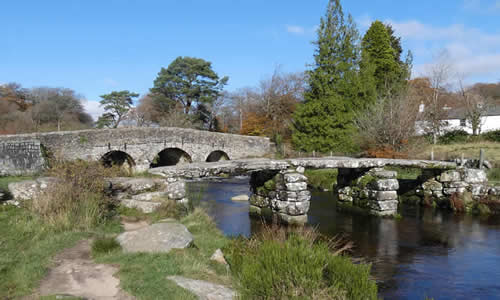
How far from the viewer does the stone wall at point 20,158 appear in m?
11.4

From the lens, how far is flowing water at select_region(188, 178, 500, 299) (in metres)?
6.85

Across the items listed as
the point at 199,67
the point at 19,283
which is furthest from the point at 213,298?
the point at 199,67

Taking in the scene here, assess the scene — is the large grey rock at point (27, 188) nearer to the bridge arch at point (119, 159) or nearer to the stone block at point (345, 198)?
the stone block at point (345, 198)

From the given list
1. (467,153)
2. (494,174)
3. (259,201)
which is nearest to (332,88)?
(467,153)

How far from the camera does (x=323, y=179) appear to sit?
19.8m

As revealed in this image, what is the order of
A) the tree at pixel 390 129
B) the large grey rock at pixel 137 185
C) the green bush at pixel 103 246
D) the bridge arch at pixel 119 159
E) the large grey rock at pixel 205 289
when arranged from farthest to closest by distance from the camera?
1. the bridge arch at pixel 119 159
2. the tree at pixel 390 129
3. the large grey rock at pixel 137 185
4. the green bush at pixel 103 246
5. the large grey rock at pixel 205 289

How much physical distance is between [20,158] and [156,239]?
8.55 meters

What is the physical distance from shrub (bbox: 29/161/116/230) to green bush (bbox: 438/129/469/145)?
30.3 meters

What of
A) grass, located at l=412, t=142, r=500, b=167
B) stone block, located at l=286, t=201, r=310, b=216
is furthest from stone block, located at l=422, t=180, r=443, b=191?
stone block, located at l=286, t=201, r=310, b=216

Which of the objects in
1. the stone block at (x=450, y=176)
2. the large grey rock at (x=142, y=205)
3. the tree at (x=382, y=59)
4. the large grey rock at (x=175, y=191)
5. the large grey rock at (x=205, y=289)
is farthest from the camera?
the tree at (x=382, y=59)

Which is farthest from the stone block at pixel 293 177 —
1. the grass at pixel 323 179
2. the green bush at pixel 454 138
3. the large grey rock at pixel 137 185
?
the green bush at pixel 454 138

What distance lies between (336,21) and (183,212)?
2206 centimetres

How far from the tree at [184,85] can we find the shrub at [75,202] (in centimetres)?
3000

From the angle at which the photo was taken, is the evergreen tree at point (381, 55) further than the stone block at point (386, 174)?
Yes
